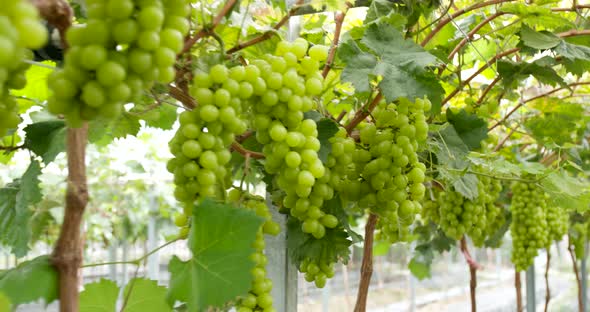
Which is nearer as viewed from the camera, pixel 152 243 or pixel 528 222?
pixel 528 222

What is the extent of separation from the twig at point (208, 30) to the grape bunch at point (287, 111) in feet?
0.17

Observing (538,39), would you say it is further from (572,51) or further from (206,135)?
(206,135)

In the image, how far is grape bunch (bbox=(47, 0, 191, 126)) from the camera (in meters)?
0.35

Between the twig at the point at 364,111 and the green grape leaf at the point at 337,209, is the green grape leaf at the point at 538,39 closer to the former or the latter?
the twig at the point at 364,111

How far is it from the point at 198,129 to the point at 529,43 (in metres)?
0.68

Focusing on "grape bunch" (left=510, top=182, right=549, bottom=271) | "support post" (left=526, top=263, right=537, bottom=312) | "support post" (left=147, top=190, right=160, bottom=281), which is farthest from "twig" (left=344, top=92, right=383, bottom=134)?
"support post" (left=147, top=190, right=160, bottom=281)

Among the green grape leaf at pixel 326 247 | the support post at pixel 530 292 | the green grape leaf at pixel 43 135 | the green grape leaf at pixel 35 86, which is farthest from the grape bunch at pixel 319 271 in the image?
the support post at pixel 530 292

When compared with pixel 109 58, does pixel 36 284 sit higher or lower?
lower

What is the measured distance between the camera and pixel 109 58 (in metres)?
0.36

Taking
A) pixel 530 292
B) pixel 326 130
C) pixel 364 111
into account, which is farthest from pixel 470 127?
pixel 530 292

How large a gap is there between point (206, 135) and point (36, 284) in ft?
0.65

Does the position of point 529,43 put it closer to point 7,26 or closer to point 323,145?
point 323,145

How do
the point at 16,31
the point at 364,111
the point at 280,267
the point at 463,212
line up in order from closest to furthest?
1. the point at 16,31
2. the point at 364,111
3. the point at 280,267
4. the point at 463,212

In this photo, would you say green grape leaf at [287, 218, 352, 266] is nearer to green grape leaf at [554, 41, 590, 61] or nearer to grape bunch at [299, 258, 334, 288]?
grape bunch at [299, 258, 334, 288]
